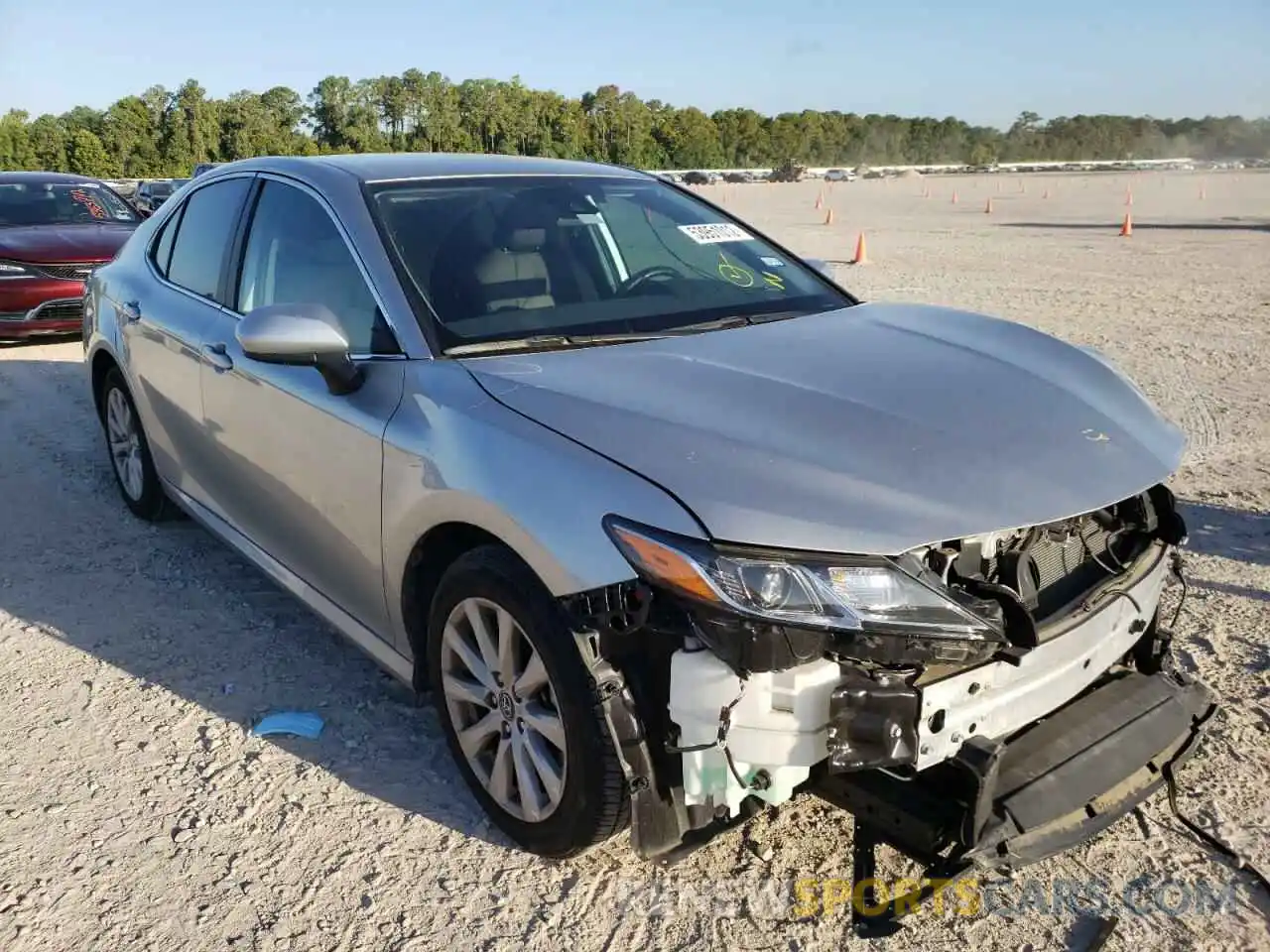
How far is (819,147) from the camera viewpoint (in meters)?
144

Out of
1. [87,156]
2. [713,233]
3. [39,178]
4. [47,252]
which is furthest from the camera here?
[87,156]

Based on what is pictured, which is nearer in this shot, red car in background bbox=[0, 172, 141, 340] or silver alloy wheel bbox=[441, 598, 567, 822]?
silver alloy wheel bbox=[441, 598, 567, 822]

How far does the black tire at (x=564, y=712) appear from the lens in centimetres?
235

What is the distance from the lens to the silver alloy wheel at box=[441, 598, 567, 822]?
2.55 meters

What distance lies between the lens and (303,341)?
2879 mm

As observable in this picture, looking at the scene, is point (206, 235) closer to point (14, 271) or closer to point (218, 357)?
point (218, 357)

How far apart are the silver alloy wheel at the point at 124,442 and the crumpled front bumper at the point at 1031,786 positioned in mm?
3963

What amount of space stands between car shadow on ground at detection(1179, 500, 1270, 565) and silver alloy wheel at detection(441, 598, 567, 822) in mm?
3152

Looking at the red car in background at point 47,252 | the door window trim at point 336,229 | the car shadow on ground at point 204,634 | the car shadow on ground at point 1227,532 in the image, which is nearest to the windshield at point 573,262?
the door window trim at point 336,229

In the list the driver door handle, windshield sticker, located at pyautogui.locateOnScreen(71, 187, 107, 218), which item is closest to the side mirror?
the driver door handle

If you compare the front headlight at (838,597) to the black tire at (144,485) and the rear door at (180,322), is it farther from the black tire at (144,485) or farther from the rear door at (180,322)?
the black tire at (144,485)

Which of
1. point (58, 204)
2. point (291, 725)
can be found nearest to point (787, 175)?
point (58, 204)

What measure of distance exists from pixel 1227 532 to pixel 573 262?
328cm

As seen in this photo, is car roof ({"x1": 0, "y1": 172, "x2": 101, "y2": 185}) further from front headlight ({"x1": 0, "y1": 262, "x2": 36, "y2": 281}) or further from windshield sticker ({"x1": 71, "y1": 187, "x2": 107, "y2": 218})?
front headlight ({"x1": 0, "y1": 262, "x2": 36, "y2": 281})
